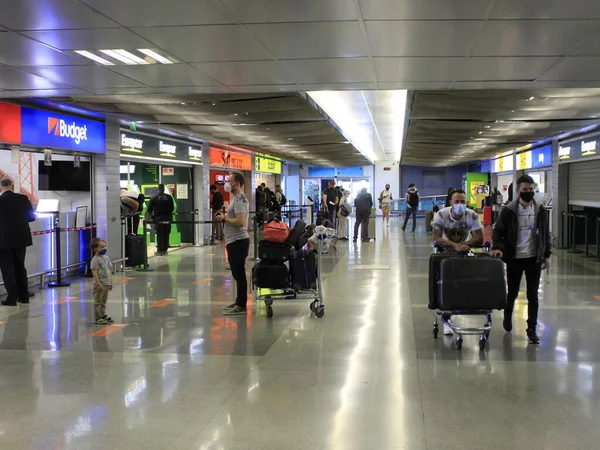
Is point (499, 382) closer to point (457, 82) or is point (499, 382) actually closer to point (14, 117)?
point (457, 82)

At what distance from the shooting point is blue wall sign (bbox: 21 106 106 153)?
9336 mm

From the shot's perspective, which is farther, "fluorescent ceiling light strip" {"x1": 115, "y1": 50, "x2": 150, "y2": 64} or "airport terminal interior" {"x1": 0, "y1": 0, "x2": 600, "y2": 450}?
"fluorescent ceiling light strip" {"x1": 115, "y1": 50, "x2": 150, "y2": 64}

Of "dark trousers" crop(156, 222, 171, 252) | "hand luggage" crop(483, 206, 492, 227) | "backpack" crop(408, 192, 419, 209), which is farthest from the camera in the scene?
"backpack" crop(408, 192, 419, 209)

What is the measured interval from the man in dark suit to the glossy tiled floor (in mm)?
470

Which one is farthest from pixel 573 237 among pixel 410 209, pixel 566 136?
pixel 410 209

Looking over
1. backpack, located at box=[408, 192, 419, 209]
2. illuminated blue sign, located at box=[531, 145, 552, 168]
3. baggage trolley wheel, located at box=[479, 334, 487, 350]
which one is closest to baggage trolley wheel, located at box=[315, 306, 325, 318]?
baggage trolley wheel, located at box=[479, 334, 487, 350]

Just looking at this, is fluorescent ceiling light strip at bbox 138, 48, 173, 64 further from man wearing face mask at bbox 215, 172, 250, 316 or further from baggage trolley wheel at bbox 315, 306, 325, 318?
baggage trolley wheel at bbox 315, 306, 325, 318

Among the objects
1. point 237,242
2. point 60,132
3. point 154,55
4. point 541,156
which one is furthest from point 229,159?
point 154,55

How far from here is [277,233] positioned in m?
7.05

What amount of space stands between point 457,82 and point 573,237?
923cm

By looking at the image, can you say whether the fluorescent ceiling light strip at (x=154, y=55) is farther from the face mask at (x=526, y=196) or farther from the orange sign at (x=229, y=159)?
the orange sign at (x=229, y=159)

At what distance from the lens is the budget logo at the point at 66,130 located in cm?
995

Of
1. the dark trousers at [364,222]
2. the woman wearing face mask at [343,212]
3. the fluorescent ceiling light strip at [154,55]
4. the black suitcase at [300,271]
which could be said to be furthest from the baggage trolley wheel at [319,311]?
the dark trousers at [364,222]

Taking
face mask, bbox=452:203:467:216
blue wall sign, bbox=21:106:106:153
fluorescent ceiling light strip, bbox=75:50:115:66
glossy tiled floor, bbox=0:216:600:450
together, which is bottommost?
glossy tiled floor, bbox=0:216:600:450
